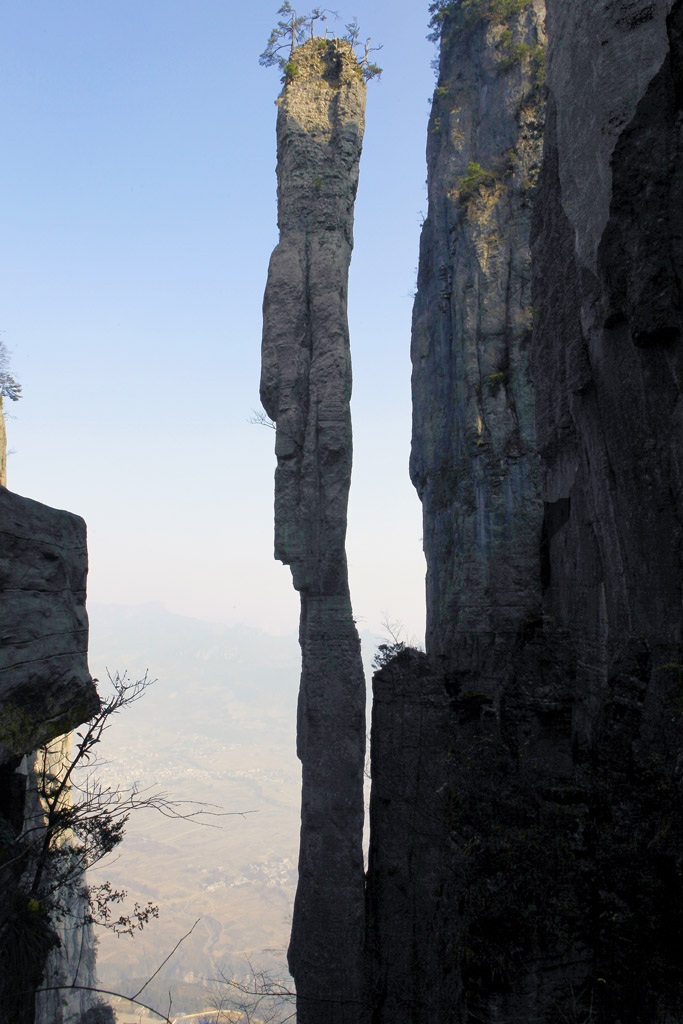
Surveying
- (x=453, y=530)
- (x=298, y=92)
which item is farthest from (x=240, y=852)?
(x=298, y=92)

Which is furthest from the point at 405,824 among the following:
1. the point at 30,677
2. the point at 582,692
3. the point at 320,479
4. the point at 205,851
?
the point at 205,851

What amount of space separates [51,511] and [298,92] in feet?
50.5

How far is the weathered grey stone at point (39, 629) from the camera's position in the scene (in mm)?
6277

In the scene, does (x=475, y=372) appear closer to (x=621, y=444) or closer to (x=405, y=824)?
(x=621, y=444)

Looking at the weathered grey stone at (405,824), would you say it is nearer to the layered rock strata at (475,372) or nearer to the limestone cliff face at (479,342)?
the layered rock strata at (475,372)

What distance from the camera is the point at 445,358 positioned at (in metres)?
21.7

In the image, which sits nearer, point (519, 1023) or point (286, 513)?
point (519, 1023)

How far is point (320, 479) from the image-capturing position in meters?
15.7

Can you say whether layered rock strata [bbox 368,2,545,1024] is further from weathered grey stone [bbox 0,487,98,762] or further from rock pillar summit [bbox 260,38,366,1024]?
weathered grey stone [bbox 0,487,98,762]

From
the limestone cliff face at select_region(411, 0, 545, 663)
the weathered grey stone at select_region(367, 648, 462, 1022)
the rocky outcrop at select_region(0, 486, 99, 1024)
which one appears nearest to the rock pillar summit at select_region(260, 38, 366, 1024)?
the weathered grey stone at select_region(367, 648, 462, 1022)

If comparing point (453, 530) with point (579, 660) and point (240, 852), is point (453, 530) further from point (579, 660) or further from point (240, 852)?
point (240, 852)

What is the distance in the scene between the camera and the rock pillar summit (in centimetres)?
1279

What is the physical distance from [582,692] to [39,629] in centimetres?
654

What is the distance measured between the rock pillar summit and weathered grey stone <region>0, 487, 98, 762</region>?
8081 millimetres
